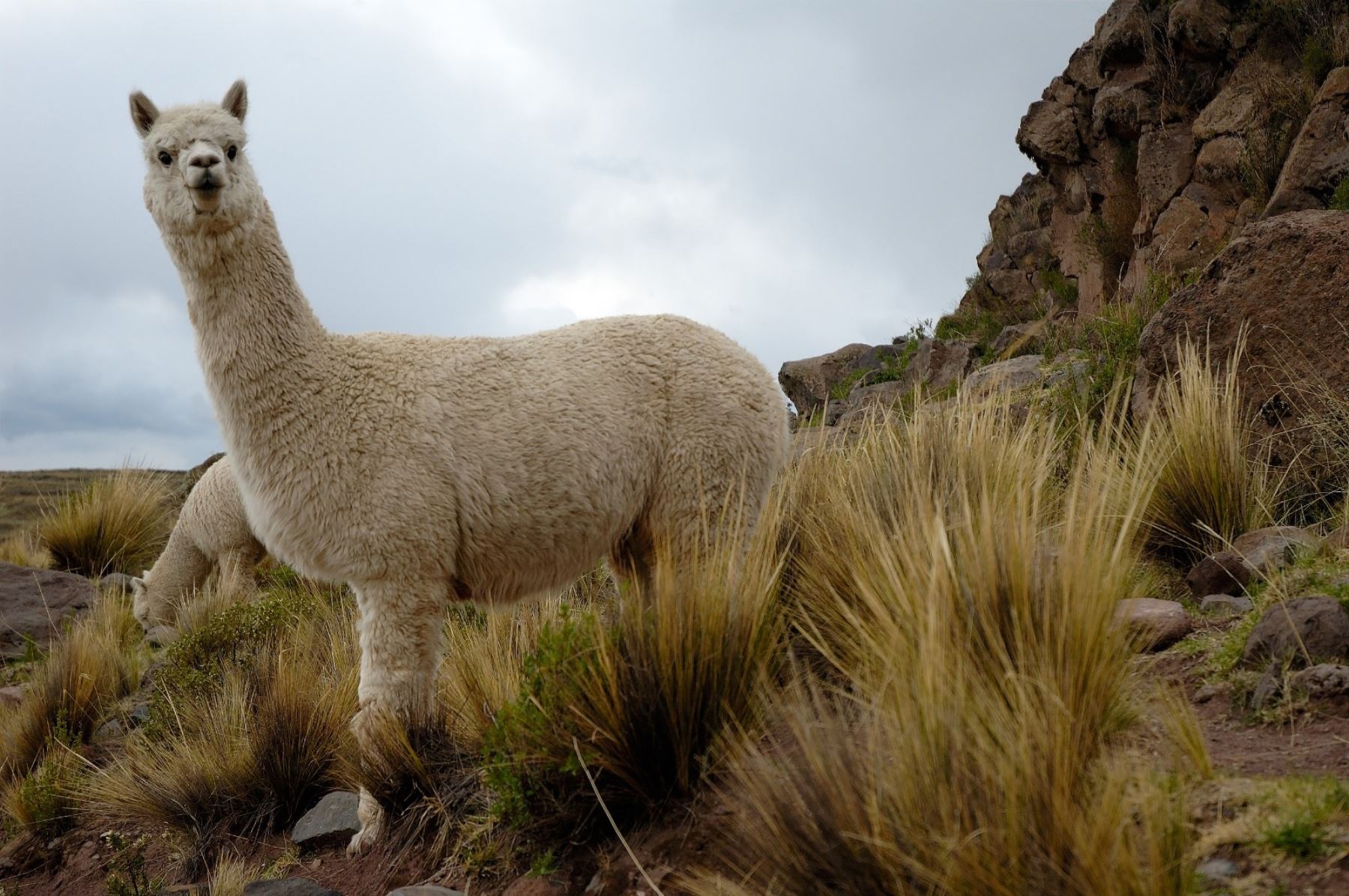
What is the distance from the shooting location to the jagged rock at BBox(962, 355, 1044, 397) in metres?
8.60

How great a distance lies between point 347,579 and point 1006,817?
9.89 feet

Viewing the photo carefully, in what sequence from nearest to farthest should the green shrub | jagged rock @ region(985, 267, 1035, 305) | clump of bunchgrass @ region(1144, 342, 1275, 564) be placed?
the green shrub < clump of bunchgrass @ region(1144, 342, 1275, 564) < jagged rock @ region(985, 267, 1035, 305)

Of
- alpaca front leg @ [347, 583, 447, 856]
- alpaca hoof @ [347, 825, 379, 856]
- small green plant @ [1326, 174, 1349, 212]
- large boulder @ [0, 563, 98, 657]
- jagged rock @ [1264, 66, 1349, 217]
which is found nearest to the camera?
→ alpaca front leg @ [347, 583, 447, 856]

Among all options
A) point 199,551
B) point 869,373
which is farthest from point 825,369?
point 199,551

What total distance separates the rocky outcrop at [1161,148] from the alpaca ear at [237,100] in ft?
28.4

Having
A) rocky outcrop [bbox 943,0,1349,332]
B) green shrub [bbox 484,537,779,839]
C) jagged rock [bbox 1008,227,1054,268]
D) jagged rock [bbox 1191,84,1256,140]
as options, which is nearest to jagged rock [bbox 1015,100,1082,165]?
rocky outcrop [bbox 943,0,1349,332]

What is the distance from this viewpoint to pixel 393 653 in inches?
172

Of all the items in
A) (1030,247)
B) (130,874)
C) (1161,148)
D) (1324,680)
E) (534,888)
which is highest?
(1161,148)

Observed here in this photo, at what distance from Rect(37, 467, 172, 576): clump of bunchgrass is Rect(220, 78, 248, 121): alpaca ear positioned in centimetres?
923

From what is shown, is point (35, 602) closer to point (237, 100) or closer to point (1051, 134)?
point (237, 100)

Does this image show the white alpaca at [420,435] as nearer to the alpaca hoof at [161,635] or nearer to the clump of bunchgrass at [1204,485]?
the clump of bunchgrass at [1204,485]

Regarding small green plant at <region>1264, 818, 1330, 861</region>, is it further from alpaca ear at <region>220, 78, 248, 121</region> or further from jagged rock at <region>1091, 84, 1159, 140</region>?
jagged rock at <region>1091, 84, 1159, 140</region>

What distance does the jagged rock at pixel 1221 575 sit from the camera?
4.80 metres

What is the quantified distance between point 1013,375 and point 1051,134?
27.8ft
